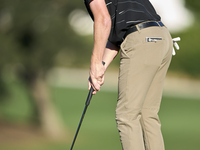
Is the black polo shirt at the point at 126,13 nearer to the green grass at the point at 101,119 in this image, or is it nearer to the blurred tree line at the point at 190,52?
the green grass at the point at 101,119

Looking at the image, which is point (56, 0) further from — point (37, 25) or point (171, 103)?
point (171, 103)

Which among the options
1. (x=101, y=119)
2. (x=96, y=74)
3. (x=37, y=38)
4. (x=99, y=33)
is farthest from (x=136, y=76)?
(x=101, y=119)

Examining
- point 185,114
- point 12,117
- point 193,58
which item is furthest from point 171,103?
point 12,117

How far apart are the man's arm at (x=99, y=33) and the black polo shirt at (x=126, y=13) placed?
0.33ft

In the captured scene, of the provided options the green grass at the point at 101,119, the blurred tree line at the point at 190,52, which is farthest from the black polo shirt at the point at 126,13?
the blurred tree line at the point at 190,52

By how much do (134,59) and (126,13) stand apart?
0.37m

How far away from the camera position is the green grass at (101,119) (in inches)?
782

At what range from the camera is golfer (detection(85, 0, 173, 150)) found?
11.6ft

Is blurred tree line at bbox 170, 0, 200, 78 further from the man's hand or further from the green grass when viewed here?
the man's hand

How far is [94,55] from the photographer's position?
11.9 feet

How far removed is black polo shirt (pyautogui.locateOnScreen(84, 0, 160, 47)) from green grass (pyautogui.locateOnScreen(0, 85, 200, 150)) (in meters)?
13.0

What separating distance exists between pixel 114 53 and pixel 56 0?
1375 centimetres

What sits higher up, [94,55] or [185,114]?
[94,55]

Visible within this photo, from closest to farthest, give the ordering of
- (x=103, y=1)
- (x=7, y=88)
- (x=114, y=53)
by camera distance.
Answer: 1. (x=103, y=1)
2. (x=114, y=53)
3. (x=7, y=88)
